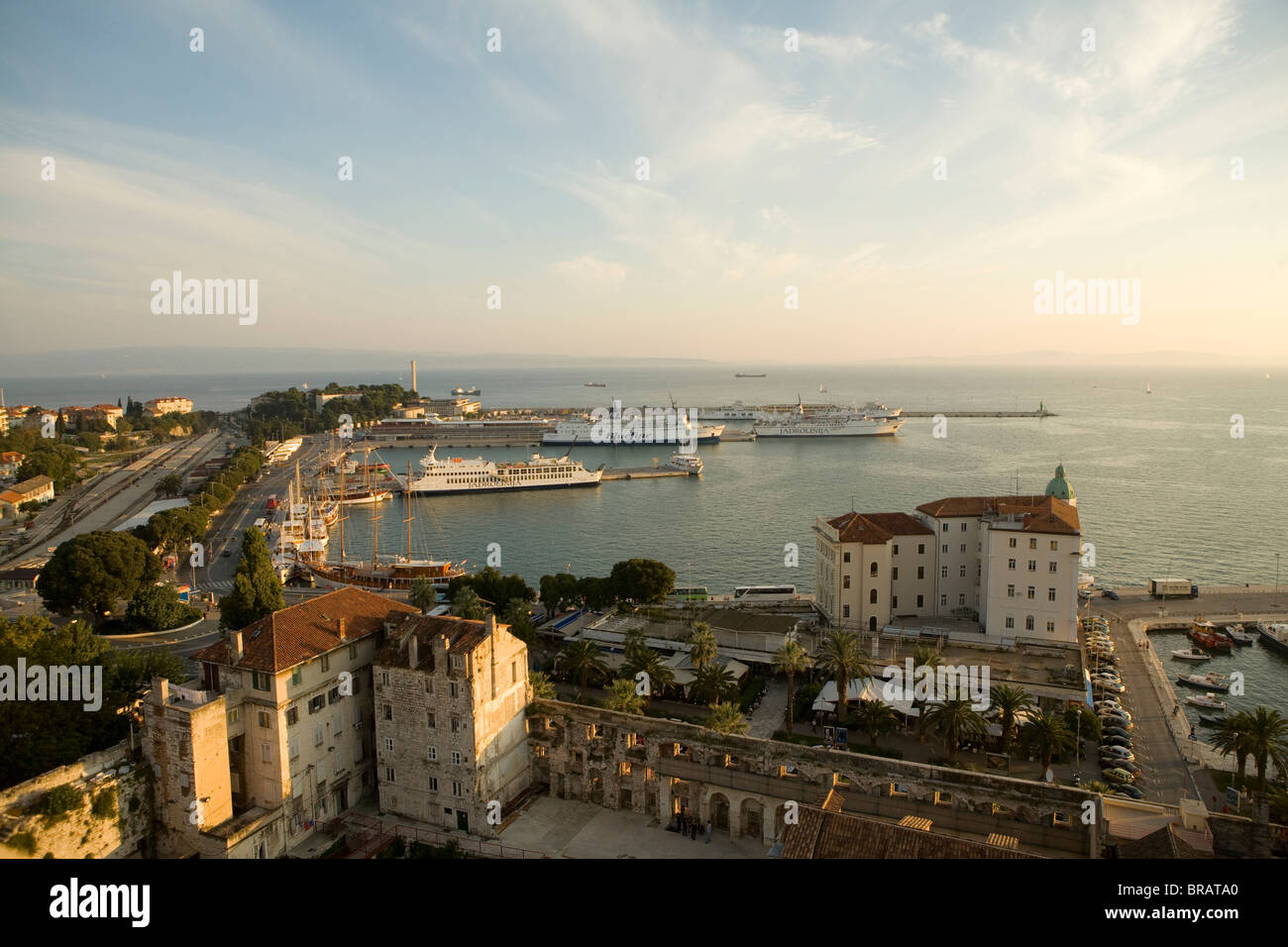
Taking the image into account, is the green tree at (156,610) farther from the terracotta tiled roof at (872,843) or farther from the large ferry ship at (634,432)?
the large ferry ship at (634,432)

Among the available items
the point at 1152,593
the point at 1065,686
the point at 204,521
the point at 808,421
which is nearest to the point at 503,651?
the point at 1065,686

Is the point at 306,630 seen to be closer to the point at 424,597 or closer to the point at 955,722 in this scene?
the point at 424,597

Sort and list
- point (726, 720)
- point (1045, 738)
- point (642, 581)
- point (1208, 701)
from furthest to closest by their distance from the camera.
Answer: point (642, 581) → point (1208, 701) → point (726, 720) → point (1045, 738)

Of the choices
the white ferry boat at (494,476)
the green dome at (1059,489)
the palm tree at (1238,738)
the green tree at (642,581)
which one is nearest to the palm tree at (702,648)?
the green tree at (642,581)

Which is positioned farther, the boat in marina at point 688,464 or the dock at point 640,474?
the boat in marina at point 688,464

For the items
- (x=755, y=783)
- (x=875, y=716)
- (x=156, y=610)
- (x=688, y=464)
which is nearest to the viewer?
(x=755, y=783)

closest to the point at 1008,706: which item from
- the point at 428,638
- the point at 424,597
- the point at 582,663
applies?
the point at 582,663
